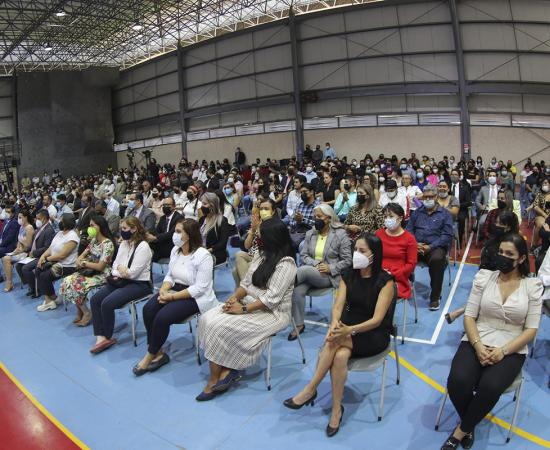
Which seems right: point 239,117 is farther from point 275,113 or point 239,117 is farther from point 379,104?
point 379,104

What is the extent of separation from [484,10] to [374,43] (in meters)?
3.55

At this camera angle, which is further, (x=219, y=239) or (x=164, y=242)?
(x=164, y=242)

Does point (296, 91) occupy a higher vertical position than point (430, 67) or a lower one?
lower

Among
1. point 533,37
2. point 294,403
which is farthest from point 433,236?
point 533,37

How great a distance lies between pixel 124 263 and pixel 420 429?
3247 mm

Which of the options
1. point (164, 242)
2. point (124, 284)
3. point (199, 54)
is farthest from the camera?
point (199, 54)

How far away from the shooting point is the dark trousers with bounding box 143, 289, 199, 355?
397 cm

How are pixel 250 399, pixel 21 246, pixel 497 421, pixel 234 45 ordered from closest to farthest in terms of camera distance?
pixel 497 421, pixel 250 399, pixel 21 246, pixel 234 45

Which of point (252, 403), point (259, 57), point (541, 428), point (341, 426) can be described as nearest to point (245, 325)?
point (252, 403)

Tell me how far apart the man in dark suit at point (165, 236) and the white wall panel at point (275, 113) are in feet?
39.6

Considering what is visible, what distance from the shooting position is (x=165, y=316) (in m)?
3.96

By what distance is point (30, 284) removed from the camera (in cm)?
656

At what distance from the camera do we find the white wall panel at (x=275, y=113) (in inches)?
692

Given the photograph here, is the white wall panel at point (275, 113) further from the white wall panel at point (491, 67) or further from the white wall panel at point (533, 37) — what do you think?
the white wall panel at point (533, 37)
